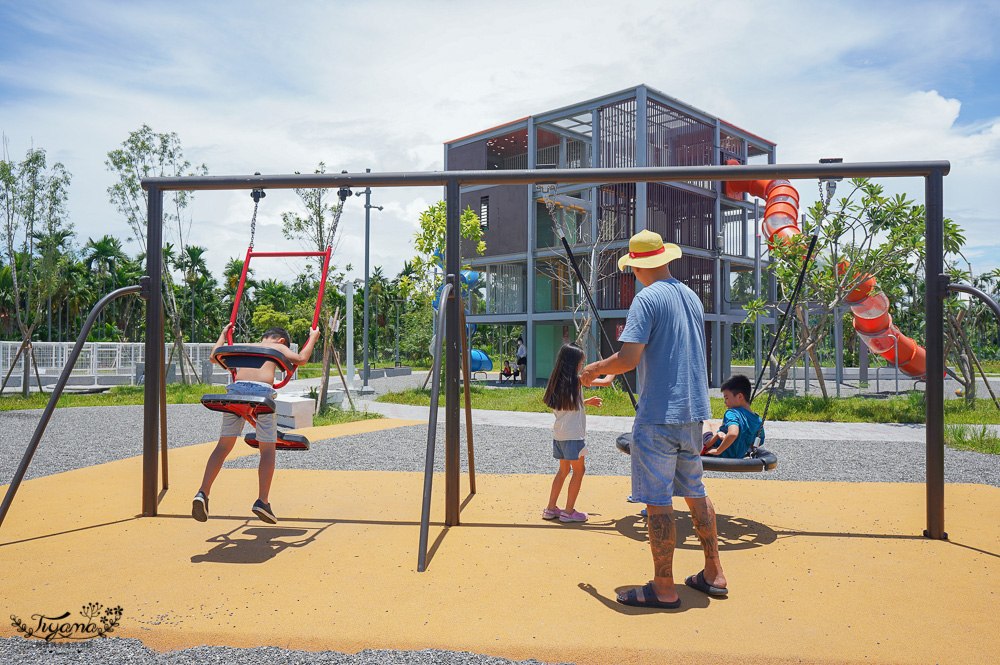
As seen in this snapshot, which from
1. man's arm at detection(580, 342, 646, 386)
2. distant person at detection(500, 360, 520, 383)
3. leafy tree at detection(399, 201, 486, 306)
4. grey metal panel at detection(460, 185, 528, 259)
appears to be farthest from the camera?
distant person at detection(500, 360, 520, 383)

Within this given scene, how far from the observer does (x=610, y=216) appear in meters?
19.9

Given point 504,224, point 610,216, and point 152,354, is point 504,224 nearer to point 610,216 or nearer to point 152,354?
point 610,216

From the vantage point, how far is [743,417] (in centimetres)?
486

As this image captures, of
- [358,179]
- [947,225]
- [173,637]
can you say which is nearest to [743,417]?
[358,179]

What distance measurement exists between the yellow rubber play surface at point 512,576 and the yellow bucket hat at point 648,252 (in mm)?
1802

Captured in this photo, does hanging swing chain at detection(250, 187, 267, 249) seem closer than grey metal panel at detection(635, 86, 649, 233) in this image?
Yes

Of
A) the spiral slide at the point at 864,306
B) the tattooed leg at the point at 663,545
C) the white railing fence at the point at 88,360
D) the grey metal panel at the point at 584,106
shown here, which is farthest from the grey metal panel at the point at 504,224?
the tattooed leg at the point at 663,545

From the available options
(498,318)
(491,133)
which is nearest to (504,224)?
Result: (491,133)

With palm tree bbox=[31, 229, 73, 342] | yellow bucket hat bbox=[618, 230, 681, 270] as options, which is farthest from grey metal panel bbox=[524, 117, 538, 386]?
yellow bucket hat bbox=[618, 230, 681, 270]

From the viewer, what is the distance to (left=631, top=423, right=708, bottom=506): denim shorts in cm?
333

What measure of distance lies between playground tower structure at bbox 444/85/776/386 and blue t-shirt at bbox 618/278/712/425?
14.2m

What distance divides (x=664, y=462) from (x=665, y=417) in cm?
23

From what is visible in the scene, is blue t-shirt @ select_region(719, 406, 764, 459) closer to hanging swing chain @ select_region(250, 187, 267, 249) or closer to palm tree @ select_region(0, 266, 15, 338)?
hanging swing chain @ select_region(250, 187, 267, 249)

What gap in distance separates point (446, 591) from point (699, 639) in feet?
4.33
